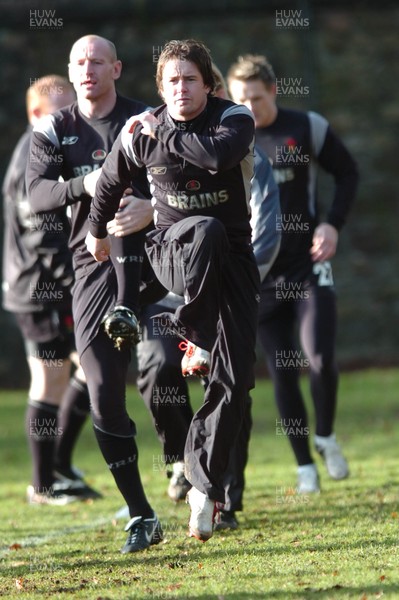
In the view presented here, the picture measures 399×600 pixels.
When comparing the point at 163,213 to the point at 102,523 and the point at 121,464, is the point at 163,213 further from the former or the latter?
the point at 102,523

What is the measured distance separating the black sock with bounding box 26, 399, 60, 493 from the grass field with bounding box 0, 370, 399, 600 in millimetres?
255

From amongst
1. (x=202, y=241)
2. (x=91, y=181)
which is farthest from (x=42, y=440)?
(x=202, y=241)

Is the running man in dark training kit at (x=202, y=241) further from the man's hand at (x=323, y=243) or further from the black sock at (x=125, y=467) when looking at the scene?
the man's hand at (x=323, y=243)

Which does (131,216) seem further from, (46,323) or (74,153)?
(46,323)

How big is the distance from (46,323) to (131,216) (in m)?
2.47

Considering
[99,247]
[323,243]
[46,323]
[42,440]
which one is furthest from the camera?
[46,323]

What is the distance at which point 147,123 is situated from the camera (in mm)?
5016

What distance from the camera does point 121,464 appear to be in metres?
5.59

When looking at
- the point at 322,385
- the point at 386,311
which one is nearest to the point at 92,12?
the point at 386,311

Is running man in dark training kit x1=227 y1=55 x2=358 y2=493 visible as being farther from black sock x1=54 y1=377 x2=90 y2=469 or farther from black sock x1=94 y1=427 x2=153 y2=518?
black sock x1=94 y1=427 x2=153 y2=518

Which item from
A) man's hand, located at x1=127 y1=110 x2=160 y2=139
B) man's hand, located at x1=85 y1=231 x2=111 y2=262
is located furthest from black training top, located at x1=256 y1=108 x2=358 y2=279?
man's hand, located at x1=127 y1=110 x2=160 y2=139

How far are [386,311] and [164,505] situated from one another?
9496 millimetres

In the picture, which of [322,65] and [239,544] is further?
[322,65]

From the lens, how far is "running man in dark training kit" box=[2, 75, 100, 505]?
772 centimetres
